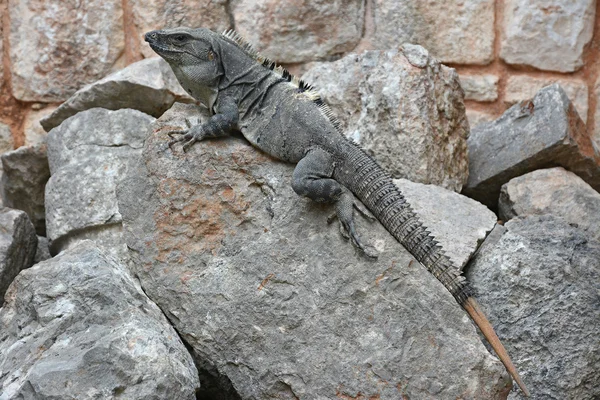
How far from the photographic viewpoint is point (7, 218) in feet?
17.8

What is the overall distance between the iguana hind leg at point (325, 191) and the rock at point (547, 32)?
125 inches

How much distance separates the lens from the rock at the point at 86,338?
3467 millimetres

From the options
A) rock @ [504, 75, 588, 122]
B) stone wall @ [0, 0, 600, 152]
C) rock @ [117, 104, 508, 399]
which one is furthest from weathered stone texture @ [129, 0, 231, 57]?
rock @ [117, 104, 508, 399]

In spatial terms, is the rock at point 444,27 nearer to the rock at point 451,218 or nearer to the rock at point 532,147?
the rock at point 532,147

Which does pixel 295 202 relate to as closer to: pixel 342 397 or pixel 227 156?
pixel 227 156

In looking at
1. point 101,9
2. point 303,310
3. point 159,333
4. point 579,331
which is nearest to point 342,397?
point 303,310

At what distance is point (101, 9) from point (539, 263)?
14.7 feet

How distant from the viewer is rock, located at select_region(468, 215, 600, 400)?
4.25 m

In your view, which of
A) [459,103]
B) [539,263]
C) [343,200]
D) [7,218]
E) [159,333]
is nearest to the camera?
[159,333]

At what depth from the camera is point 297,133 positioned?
4371 millimetres

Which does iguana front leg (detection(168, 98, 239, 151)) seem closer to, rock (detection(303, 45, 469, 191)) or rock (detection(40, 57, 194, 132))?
rock (detection(303, 45, 469, 191))

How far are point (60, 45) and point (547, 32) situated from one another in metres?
4.18

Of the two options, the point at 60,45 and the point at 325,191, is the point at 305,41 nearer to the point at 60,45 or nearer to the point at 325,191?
the point at 60,45

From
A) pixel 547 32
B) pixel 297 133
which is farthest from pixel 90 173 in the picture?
pixel 547 32
